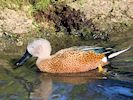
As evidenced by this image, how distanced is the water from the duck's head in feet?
0.48

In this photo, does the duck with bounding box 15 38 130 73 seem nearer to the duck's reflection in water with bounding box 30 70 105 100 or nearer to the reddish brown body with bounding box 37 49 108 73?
the reddish brown body with bounding box 37 49 108 73

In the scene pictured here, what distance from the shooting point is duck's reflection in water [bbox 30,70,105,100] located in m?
8.23

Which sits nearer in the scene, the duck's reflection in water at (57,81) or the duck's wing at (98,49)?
the duck's reflection in water at (57,81)

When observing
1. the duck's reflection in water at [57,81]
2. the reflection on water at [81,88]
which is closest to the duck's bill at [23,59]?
the duck's reflection in water at [57,81]

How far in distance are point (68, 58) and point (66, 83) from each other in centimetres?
71

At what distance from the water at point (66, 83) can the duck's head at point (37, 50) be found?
0.48 feet

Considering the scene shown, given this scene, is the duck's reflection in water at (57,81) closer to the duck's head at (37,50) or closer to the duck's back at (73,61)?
the duck's back at (73,61)

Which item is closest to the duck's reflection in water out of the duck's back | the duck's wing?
the duck's back

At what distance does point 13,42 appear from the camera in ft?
34.6

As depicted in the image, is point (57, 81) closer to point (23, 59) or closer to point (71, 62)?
point (71, 62)

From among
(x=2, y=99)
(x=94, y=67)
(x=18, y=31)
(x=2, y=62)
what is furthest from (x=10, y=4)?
(x=2, y=99)

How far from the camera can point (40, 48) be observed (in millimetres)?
9461

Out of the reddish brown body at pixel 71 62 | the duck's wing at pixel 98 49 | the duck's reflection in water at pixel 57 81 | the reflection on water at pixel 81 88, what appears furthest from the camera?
the duck's wing at pixel 98 49

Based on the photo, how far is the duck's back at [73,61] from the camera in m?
9.22
